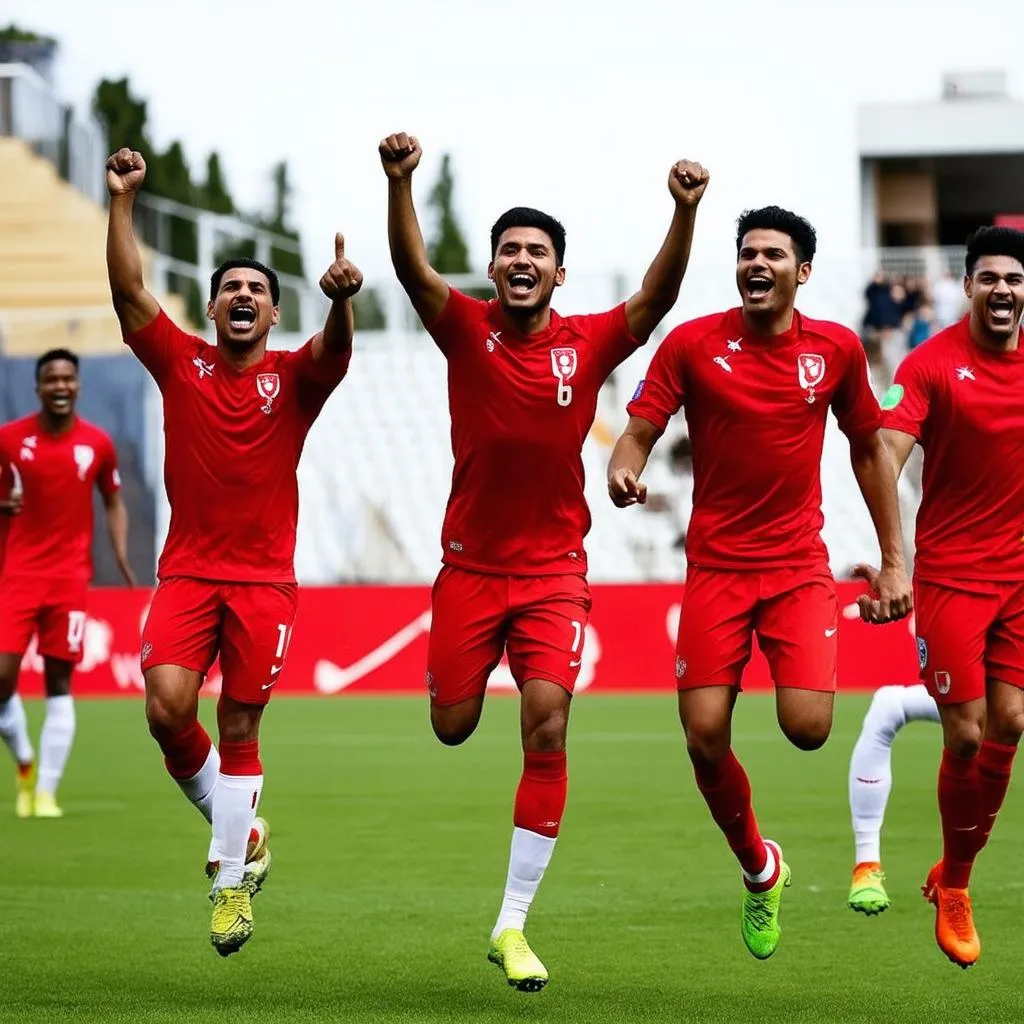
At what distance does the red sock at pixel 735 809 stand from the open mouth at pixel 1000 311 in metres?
2.06

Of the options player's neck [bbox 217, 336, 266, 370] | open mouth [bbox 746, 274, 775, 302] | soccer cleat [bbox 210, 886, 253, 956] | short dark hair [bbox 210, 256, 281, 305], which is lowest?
soccer cleat [bbox 210, 886, 253, 956]

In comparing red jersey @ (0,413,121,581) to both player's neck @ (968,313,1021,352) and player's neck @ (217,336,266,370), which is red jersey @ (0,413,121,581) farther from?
player's neck @ (968,313,1021,352)

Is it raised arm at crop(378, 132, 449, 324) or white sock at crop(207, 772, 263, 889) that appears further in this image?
white sock at crop(207, 772, 263, 889)

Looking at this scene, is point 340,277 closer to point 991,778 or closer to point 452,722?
point 452,722

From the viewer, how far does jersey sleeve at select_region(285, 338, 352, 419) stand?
27.5 feet

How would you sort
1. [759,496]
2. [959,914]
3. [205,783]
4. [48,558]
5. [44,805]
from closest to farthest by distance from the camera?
[959,914] → [759,496] → [205,783] → [44,805] → [48,558]

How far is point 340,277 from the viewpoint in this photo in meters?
7.93

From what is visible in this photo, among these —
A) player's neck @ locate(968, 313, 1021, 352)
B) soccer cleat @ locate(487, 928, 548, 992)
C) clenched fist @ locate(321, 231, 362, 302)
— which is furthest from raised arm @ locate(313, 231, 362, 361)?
player's neck @ locate(968, 313, 1021, 352)

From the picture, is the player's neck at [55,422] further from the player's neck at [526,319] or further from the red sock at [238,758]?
the player's neck at [526,319]

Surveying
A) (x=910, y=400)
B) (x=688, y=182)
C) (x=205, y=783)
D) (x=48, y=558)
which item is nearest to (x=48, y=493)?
(x=48, y=558)

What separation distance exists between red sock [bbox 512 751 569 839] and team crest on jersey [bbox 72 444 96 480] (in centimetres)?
614

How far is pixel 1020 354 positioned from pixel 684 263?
4.93 feet

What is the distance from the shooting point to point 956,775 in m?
8.23

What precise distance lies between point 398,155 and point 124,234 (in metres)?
1.20
